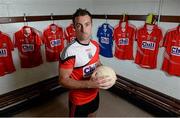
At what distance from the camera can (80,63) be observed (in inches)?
48.4

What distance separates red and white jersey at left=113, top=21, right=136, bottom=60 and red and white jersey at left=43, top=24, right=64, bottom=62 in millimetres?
880

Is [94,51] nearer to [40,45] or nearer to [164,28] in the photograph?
[164,28]

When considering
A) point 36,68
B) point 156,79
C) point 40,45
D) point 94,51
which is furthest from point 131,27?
point 36,68

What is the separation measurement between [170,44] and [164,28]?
222 millimetres

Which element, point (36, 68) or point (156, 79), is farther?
point (36, 68)

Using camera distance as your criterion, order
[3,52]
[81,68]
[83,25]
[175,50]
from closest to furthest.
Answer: [83,25], [81,68], [175,50], [3,52]

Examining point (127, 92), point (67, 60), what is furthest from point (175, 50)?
point (67, 60)

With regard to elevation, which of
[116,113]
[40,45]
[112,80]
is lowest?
[116,113]

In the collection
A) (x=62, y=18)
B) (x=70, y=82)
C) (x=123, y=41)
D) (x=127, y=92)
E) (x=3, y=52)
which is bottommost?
(x=127, y=92)

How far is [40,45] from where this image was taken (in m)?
2.39

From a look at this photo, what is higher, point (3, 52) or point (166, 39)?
point (166, 39)

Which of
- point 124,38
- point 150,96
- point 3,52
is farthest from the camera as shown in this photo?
point 124,38

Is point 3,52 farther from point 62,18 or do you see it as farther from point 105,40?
point 105,40

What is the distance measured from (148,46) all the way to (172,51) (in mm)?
319
